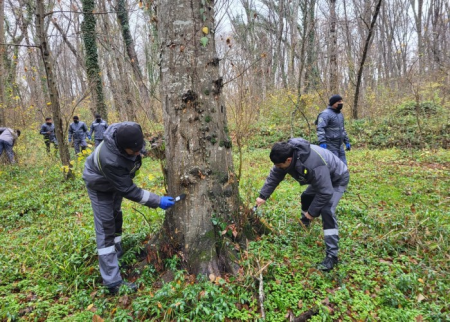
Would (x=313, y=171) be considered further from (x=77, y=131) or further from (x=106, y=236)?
(x=77, y=131)

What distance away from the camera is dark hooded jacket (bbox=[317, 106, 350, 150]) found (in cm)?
552

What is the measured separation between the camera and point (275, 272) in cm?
300

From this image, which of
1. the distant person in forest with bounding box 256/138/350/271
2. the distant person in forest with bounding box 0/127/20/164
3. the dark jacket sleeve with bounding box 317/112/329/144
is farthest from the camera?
the distant person in forest with bounding box 0/127/20/164

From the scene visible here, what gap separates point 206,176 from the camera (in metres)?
3.05

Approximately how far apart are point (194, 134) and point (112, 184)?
1050mm

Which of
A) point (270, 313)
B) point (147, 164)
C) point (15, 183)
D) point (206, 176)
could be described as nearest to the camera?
point (270, 313)

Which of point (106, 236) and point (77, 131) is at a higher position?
point (77, 131)

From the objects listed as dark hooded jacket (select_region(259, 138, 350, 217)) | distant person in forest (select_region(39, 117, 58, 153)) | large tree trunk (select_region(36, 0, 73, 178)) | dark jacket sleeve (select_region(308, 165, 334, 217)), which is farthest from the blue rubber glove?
distant person in forest (select_region(39, 117, 58, 153))

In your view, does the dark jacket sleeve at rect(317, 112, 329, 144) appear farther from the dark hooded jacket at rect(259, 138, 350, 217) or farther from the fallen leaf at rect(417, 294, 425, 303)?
the fallen leaf at rect(417, 294, 425, 303)

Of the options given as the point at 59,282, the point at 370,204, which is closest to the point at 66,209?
the point at 59,282

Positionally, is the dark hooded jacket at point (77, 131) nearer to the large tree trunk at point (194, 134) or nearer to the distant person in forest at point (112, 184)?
the distant person in forest at point (112, 184)

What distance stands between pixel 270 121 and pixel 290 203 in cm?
957

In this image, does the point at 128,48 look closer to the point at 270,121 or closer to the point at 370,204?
the point at 270,121

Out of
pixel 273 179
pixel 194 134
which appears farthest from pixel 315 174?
pixel 194 134
